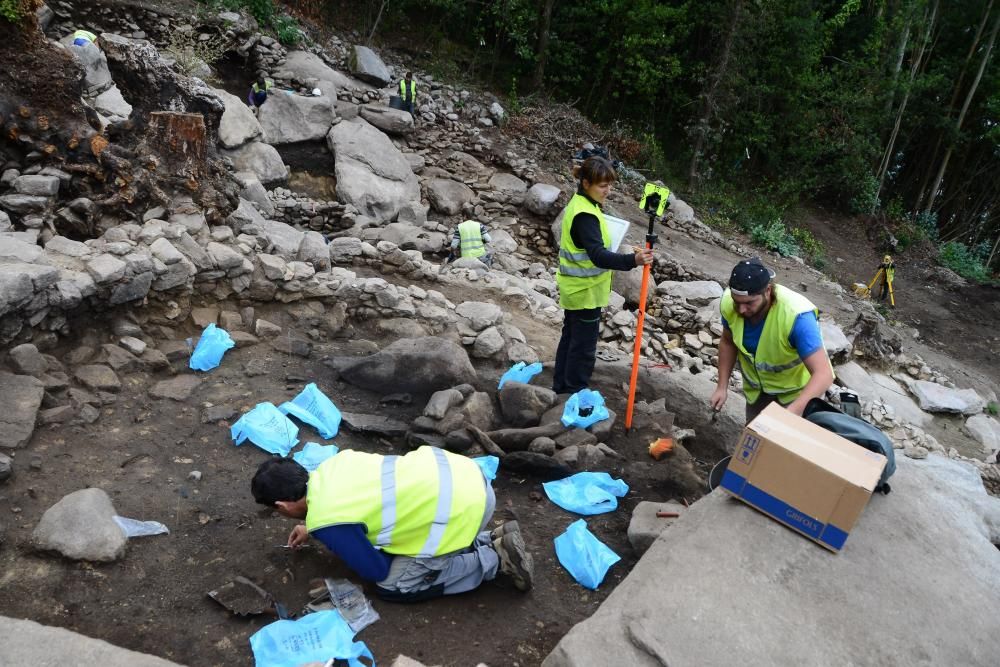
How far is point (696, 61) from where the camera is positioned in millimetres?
17562

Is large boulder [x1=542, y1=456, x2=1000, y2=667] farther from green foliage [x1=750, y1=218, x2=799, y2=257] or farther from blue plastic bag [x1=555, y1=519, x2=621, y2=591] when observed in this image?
green foliage [x1=750, y1=218, x2=799, y2=257]

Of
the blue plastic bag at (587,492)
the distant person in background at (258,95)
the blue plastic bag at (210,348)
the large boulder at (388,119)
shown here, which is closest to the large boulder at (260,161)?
the distant person in background at (258,95)

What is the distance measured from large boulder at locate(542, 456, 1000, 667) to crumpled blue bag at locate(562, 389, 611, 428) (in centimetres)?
150

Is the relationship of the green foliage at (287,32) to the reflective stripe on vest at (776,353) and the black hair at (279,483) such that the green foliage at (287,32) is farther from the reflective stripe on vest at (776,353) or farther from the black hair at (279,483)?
the black hair at (279,483)

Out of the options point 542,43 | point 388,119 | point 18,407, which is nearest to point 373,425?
point 18,407

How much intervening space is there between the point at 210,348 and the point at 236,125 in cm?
573

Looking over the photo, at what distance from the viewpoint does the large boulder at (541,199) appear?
11602mm

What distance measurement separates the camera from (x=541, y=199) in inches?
457

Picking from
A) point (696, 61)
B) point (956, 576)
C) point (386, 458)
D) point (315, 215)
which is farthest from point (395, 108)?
point (956, 576)

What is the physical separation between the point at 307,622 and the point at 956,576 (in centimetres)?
266

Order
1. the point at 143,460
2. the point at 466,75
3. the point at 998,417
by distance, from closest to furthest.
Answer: the point at 143,460, the point at 998,417, the point at 466,75

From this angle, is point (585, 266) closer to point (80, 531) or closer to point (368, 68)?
point (80, 531)

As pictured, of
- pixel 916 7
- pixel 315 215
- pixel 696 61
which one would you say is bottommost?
pixel 315 215

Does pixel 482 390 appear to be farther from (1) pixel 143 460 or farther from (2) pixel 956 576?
(2) pixel 956 576
